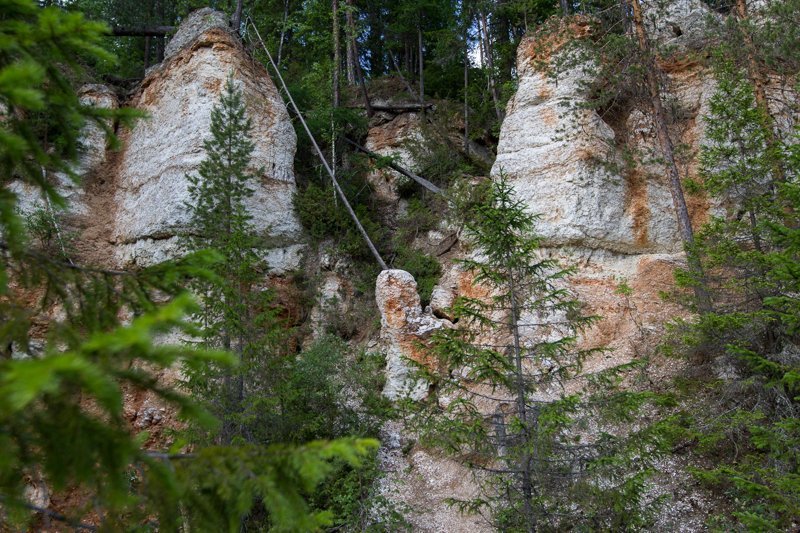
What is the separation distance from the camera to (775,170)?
9023mm

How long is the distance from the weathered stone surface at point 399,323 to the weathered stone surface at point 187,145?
14.3 ft

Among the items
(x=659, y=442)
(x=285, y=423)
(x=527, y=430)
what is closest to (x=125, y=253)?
(x=285, y=423)

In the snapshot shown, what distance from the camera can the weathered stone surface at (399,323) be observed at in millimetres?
13281

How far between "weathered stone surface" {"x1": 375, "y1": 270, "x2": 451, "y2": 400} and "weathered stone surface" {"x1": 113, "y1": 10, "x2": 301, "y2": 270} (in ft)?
14.3

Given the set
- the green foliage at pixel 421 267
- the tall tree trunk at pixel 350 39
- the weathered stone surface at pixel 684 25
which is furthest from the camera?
the tall tree trunk at pixel 350 39

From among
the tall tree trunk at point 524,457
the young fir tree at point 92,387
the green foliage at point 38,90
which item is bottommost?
the tall tree trunk at point 524,457

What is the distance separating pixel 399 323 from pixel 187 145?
9472 millimetres

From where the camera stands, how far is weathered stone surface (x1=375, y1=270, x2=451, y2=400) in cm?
1328

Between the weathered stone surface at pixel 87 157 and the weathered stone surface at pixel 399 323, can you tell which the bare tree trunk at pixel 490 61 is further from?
the weathered stone surface at pixel 87 157

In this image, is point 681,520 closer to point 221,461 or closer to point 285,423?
point 285,423

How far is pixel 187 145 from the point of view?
1684 centimetres

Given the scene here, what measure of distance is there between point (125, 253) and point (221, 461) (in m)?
16.0

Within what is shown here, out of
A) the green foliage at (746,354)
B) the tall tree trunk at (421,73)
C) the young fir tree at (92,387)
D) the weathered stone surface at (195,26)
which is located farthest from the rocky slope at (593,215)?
the weathered stone surface at (195,26)

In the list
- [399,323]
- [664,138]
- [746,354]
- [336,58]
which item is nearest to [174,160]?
[336,58]
